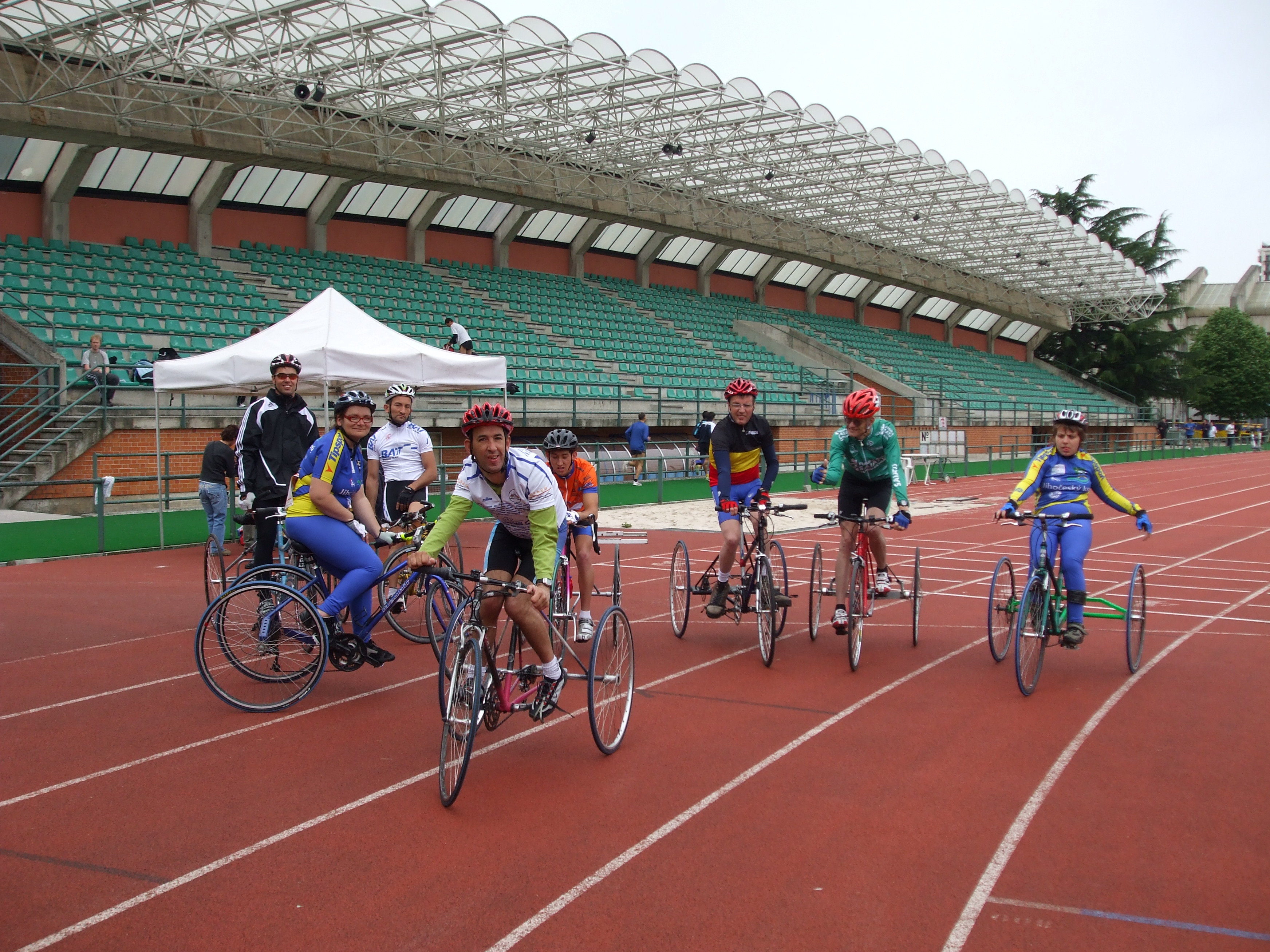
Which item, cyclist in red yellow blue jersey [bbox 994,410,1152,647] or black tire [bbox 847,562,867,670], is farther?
black tire [bbox 847,562,867,670]

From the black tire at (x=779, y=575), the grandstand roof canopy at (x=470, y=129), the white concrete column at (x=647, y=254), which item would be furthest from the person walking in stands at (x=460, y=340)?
the white concrete column at (x=647, y=254)

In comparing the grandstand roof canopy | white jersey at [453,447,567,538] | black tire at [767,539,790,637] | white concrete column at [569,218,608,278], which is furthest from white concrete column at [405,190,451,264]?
white jersey at [453,447,567,538]

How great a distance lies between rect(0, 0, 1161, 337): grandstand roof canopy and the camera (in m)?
22.1

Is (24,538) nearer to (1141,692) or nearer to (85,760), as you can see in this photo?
(85,760)

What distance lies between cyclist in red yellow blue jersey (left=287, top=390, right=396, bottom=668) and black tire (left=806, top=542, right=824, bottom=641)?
10.7ft

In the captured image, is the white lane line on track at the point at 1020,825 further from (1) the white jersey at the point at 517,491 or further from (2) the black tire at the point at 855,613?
(1) the white jersey at the point at 517,491

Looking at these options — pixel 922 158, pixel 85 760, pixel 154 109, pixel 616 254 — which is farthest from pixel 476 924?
pixel 616 254

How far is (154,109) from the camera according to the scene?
25.0m

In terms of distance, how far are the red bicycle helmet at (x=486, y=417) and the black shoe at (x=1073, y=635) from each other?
419 centimetres

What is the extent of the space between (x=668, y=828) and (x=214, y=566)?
251 inches

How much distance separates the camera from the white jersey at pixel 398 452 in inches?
383

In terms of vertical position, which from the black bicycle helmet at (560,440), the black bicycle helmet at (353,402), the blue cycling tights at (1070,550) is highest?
the black bicycle helmet at (353,402)

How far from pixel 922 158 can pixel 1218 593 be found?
28381 mm

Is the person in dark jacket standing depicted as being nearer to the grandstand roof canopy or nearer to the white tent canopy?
the white tent canopy
